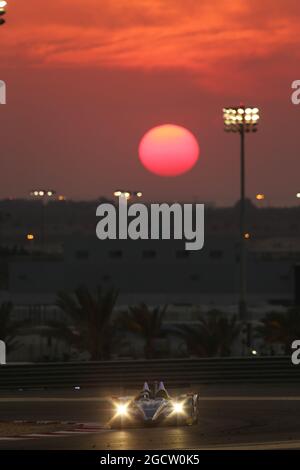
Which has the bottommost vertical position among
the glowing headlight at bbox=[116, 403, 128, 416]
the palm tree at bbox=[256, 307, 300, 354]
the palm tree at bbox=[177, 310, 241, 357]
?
the glowing headlight at bbox=[116, 403, 128, 416]

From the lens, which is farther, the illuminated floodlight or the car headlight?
the illuminated floodlight

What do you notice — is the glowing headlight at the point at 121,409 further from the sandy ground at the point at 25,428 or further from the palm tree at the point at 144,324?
the palm tree at the point at 144,324

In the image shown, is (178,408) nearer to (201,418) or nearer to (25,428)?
(201,418)

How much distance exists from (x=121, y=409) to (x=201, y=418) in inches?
96.3

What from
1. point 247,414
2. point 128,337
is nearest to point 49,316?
point 128,337

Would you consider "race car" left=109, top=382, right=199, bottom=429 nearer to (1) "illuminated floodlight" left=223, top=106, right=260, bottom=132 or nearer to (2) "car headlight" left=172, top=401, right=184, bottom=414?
(2) "car headlight" left=172, top=401, right=184, bottom=414

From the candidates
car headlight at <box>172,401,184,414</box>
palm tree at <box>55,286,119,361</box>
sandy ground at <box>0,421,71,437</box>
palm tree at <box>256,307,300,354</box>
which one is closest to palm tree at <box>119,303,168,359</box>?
palm tree at <box>55,286,119,361</box>

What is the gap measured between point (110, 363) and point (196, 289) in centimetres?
6145

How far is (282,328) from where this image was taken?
165 feet

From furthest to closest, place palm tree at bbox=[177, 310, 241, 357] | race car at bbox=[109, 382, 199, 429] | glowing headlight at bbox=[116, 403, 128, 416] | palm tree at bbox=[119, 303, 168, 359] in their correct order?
palm tree at bbox=[119, 303, 168, 359] → palm tree at bbox=[177, 310, 241, 357] → glowing headlight at bbox=[116, 403, 128, 416] → race car at bbox=[109, 382, 199, 429]

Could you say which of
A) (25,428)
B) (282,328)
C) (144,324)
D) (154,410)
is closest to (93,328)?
(144,324)

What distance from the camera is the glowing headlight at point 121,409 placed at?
24.0 metres

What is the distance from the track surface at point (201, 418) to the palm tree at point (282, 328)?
15.9 meters

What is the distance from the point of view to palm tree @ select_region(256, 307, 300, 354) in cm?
4953
